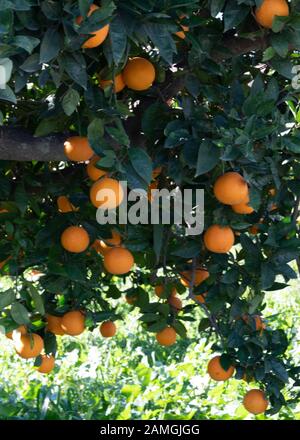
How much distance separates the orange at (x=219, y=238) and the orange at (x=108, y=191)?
262mm

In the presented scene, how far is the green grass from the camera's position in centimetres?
275

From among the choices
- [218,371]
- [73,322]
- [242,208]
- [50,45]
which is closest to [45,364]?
[73,322]

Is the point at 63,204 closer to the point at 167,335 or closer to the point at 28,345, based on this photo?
the point at 28,345

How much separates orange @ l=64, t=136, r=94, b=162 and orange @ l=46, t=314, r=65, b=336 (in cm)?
65

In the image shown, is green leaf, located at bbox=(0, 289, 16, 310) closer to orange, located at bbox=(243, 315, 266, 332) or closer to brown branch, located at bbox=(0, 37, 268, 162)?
brown branch, located at bbox=(0, 37, 268, 162)

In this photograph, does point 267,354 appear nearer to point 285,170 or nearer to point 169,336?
point 169,336

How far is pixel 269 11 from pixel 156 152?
0.37 meters

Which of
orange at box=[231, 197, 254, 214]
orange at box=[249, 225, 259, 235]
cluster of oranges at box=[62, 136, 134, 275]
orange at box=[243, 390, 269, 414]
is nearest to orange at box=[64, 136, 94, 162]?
cluster of oranges at box=[62, 136, 134, 275]

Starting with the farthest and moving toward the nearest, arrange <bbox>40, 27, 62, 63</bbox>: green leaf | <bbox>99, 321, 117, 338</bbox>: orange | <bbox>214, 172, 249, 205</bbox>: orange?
<bbox>99, 321, 117, 338</bbox>: orange → <bbox>214, 172, 249, 205</bbox>: orange → <bbox>40, 27, 62, 63</bbox>: green leaf

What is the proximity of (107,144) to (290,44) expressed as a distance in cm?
38

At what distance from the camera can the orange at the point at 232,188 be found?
1.31 m

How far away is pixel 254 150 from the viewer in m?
1.32

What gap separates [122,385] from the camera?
10.7ft

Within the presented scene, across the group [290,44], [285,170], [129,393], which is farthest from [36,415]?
[290,44]
